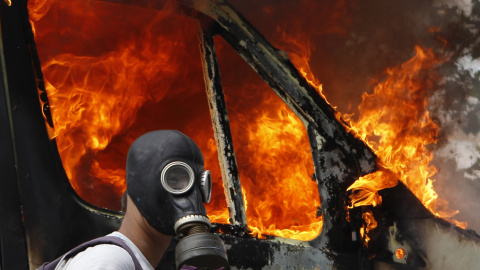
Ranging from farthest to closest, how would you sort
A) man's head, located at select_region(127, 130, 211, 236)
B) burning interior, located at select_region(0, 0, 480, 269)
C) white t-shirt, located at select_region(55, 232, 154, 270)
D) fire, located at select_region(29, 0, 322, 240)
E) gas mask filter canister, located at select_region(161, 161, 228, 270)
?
fire, located at select_region(29, 0, 322, 240), burning interior, located at select_region(0, 0, 480, 269), man's head, located at select_region(127, 130, 211, 236), gas mask filter canister, located at select_region(161, 161, 228, 270), white t-shirt, located at select_region(55, 232, 154, 270)

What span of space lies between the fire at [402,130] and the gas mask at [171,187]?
1.64m

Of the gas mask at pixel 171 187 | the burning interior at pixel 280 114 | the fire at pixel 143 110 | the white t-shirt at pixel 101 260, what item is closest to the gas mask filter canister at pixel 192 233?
the gas mask at pixel 171 187

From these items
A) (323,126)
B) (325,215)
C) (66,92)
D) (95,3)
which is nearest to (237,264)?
(325,215)

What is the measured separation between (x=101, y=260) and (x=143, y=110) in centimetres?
256

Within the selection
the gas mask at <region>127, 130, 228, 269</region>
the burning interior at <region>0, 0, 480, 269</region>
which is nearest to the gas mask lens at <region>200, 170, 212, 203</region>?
the gas mask at <region>127, 130, 228, 269</region>

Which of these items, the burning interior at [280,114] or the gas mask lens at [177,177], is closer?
the gas mask lens at [177,177]

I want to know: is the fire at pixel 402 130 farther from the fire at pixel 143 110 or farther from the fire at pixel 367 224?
the fire at pixel 143 110

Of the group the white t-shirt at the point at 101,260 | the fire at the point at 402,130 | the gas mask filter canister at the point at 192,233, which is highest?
the fire at the point at 402,130

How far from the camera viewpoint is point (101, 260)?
1.69 meters

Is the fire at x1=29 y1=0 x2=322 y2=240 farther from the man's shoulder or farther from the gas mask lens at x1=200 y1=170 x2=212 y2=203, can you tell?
the man's shoulder

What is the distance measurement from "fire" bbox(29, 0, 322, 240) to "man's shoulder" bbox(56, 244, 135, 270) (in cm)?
143

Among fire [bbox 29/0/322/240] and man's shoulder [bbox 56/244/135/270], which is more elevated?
fire [bbox 29/0/322/240]

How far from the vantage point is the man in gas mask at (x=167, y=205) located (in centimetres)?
194

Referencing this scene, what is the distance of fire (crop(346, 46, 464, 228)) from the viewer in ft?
11.6
